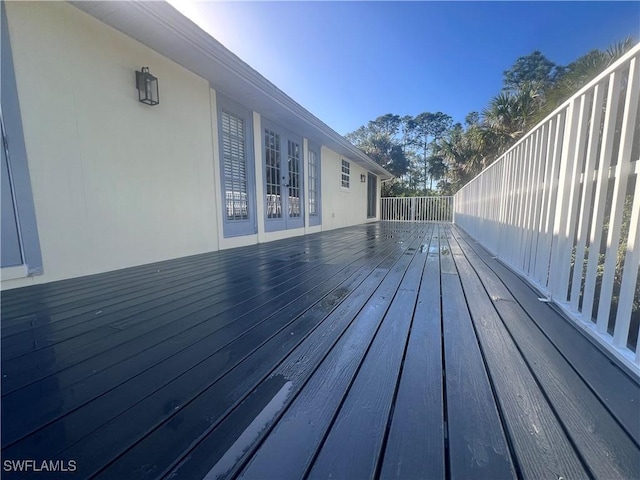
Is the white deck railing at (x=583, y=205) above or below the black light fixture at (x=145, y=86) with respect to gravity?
below

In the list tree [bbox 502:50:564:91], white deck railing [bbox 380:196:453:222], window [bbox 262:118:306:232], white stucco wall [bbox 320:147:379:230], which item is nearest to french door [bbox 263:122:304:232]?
window [bbox 262:118:306:232]

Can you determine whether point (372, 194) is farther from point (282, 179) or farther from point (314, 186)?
point (282, 179)

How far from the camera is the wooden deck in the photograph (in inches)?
25.6

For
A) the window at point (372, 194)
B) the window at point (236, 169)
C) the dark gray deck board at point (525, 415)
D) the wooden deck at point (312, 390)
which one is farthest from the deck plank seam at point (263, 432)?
the window at point (372, 194)

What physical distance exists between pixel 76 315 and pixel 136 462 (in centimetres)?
136

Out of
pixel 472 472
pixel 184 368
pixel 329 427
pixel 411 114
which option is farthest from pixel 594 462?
pixel 411 114

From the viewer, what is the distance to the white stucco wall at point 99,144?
2.17 meters

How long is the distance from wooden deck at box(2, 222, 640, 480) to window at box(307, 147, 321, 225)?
5324mm

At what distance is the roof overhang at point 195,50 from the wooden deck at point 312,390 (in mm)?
2493

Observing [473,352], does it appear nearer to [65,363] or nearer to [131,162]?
[65,363]

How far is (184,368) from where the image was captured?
1.04 m

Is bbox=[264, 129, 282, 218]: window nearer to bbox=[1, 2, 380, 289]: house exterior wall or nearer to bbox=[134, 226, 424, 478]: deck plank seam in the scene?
bbox=[1, 2, 380, 289]: house exterior wall

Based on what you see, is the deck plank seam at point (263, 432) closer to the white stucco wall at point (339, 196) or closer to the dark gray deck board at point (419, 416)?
the dark gray deck board at point (419, 416)

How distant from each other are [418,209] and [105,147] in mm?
12334
